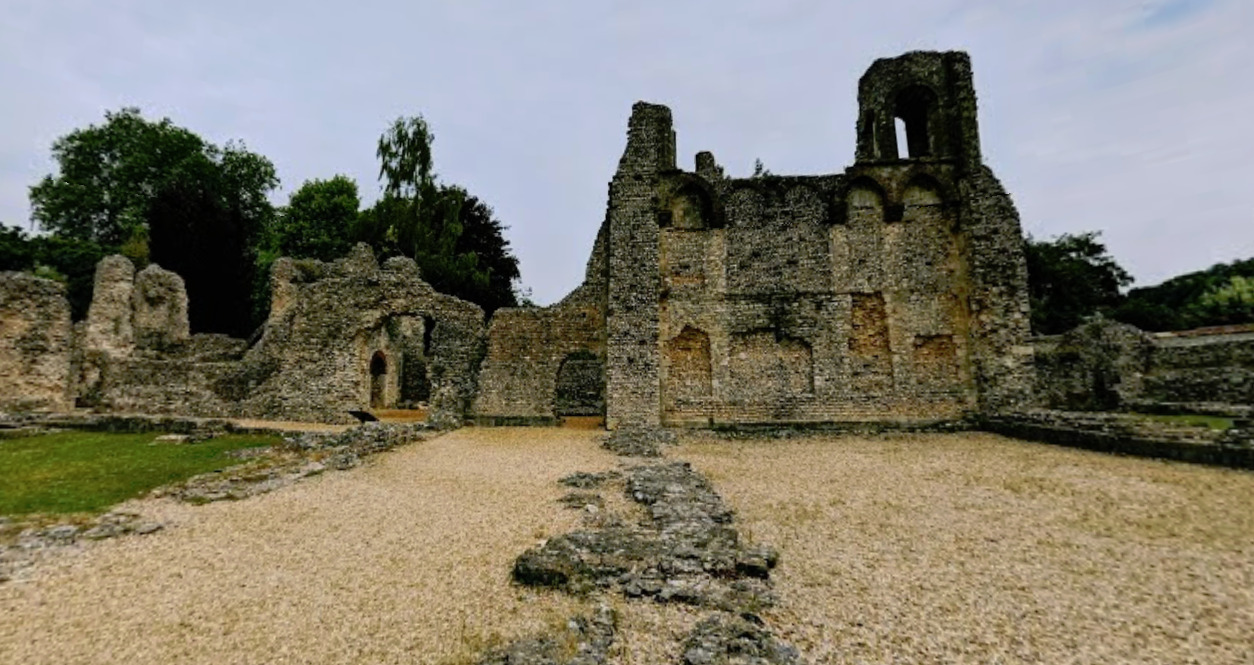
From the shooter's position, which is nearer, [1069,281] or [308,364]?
[308,364]

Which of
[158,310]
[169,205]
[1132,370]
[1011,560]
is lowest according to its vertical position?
[1011,560]

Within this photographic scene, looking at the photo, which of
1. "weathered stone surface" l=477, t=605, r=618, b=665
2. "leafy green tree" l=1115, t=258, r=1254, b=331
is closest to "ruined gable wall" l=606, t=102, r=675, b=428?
"weathered stone surface" l=477, t=605, r=618, b=665

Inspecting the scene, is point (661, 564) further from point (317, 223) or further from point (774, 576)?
point (317, 223)

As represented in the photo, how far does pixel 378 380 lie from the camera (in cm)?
2436

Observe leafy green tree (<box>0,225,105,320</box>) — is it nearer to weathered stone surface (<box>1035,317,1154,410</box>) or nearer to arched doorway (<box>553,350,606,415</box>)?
arched doorway (<box>553,350,606,415</box>)

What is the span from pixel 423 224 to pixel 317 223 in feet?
32.4

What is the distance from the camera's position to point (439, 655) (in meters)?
3.61

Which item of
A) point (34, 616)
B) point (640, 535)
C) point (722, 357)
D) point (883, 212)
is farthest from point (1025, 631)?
point (883, 212)

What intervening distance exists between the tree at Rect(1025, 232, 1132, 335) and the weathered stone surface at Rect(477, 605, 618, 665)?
41407 millimetres

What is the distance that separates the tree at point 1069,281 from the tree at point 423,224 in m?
35.3

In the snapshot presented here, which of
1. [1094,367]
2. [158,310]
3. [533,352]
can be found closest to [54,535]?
[533,352]

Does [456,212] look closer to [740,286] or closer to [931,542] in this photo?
[740,286]

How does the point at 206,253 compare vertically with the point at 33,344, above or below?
above

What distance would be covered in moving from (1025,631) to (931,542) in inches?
77.0
